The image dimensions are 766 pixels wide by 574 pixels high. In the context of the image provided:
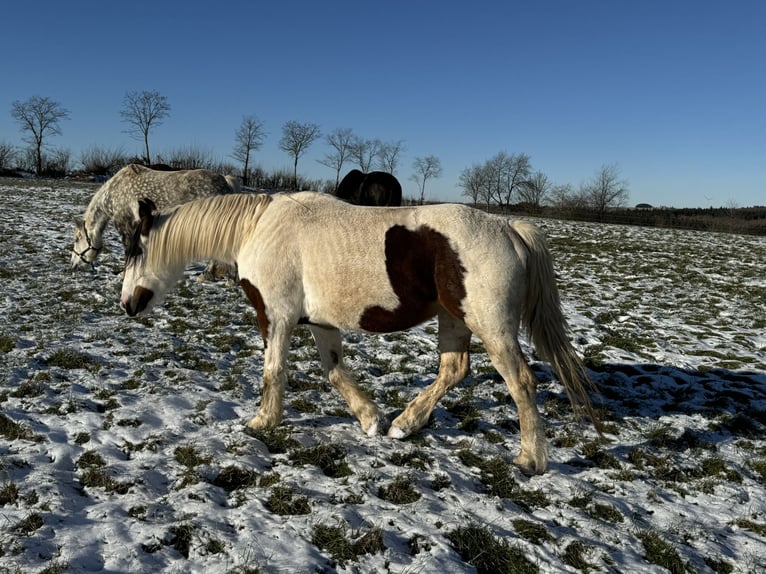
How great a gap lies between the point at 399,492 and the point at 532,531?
0.79 metres

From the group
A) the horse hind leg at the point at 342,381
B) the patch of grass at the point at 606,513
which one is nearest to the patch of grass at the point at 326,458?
Answer: the horse hind leg at the point at 342,381

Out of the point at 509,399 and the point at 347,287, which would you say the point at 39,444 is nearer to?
the point at 347,287

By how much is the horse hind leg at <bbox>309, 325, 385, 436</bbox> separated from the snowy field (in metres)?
0.18

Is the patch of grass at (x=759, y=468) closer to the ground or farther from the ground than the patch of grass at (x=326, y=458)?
farther from the ground

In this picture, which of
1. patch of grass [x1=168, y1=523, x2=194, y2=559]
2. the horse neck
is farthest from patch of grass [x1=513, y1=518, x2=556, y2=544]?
the horse neck

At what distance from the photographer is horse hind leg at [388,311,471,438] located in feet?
12.8

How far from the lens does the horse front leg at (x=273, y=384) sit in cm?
376

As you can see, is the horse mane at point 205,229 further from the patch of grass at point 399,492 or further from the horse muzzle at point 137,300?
the patch of grass at point 399,492

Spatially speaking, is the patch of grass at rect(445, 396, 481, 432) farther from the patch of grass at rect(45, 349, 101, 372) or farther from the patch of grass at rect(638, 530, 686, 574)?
the patch of grass at rect(45, 349, 101, 372)

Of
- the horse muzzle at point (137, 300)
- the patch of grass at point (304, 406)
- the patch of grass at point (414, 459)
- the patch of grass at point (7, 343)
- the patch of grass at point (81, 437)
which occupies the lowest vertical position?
the patch of grass at point (81, 437)

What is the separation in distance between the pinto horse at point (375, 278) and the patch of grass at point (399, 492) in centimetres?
69

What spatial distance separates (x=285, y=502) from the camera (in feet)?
9.35

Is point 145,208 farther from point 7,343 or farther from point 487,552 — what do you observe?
point 487,552

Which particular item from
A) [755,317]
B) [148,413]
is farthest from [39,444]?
[755,317]
